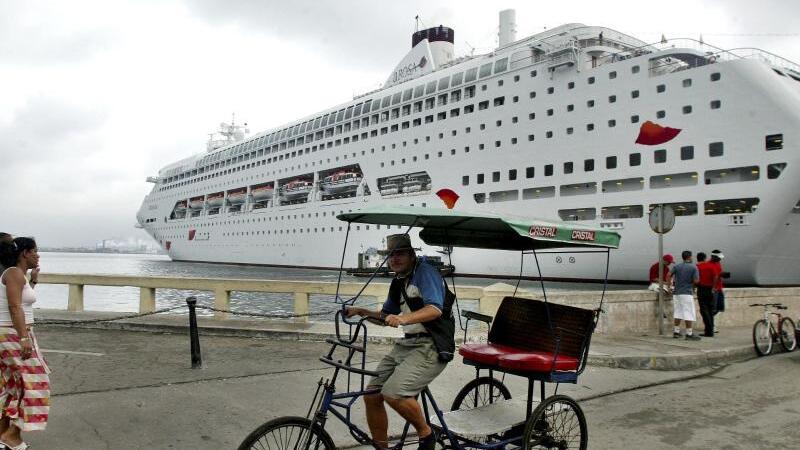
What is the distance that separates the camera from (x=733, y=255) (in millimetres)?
23000

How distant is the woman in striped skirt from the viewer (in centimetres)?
377

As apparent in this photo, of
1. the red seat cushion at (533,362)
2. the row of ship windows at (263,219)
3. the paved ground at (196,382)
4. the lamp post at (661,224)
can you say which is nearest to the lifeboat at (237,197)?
the row of ship windows at (263,219)

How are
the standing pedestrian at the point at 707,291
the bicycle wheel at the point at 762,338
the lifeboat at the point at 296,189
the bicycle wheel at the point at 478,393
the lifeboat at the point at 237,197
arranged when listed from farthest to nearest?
1. the lifeboat at the point at 237,197
2. the lifeboat at the point at 296,189
3. the standing pedestrian at the point at 707,291
4. the bicycle wheel at the point at 762,338
5. the bicycle wheel at the point at 478,393

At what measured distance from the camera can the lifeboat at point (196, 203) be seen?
66312 mm

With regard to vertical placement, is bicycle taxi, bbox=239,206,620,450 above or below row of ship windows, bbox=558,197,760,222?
below

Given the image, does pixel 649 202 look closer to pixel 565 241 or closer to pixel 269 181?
pixel 565 241

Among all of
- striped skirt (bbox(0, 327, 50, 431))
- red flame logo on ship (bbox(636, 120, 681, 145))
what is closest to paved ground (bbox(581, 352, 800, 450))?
striped skirt (bbox(0, 327, 50, 431))

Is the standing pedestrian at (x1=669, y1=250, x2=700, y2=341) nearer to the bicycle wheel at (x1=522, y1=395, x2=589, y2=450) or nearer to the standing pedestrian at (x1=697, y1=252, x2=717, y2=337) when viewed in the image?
the standing pedestrian at (x1=697, y1=252, x2=717, y2=337)

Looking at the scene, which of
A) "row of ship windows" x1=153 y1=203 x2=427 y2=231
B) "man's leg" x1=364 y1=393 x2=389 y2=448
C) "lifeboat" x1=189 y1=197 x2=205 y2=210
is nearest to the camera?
"man's leg" x1=364 y1=393 x2=389 y2=448

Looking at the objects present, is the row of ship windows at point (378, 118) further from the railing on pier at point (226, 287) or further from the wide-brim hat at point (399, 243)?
the wide-brim hat at point (399, 243)

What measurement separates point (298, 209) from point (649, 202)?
102 ft

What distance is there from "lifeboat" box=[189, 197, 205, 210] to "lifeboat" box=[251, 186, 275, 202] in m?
12.7

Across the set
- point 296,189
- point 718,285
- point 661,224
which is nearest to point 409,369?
point 661,224

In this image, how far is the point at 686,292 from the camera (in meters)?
9.76
